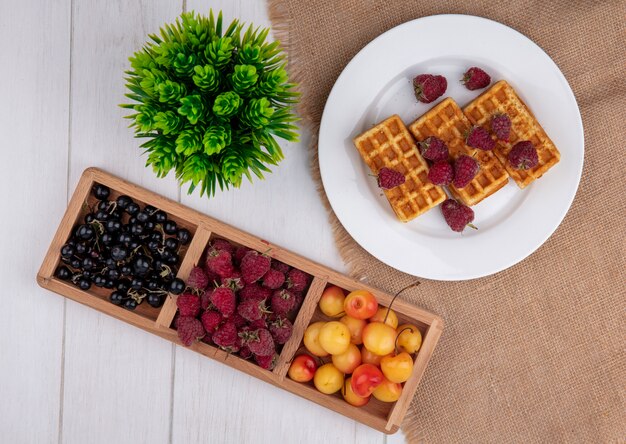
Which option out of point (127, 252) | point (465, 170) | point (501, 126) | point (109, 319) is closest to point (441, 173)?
point (465, 170)

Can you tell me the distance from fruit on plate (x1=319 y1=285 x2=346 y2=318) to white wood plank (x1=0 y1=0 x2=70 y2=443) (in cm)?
76

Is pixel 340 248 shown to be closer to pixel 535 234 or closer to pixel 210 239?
pixel 210 239

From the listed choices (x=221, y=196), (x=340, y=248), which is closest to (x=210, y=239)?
(x=221, y=196)

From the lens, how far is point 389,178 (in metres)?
1.48

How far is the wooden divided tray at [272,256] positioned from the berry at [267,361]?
0.01 meters

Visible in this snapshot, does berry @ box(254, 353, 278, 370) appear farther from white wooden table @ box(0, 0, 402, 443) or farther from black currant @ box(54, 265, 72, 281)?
black currant @ box(54, 265, 72, 281)

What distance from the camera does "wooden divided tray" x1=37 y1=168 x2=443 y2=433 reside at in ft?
5.16

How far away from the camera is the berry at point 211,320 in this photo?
1.51 meters

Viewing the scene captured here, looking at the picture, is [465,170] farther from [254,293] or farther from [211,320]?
[211,320]

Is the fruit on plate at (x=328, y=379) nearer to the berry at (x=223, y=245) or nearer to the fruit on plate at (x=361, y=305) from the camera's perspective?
the fruit on plate at (x=361, y=305)

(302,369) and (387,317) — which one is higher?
(387,317)

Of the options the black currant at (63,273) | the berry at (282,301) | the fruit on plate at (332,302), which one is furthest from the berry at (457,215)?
the black currant at (63,273)

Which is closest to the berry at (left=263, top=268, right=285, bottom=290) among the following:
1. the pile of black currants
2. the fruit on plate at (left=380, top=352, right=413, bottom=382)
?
the pile of black currants

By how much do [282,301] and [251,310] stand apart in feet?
0.30
